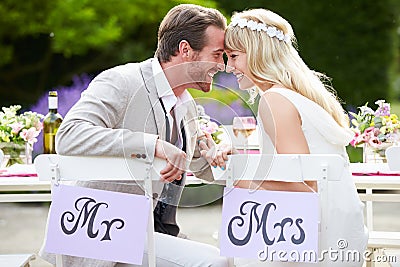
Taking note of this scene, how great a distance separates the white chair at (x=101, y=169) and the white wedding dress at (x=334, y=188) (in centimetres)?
30

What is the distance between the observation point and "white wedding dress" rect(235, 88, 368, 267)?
2182 mm

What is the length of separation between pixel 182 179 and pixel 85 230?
0.96 feet

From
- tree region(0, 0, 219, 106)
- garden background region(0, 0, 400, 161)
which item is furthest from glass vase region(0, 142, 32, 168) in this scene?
tree region(0, 0, 219, 106)

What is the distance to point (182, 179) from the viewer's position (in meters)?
2.22

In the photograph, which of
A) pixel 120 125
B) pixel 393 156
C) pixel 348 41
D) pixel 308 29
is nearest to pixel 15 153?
pixel 120 125

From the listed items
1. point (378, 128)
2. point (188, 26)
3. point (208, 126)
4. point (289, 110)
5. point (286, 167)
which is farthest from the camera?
point (378, 128)

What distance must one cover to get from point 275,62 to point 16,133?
3.56 ft

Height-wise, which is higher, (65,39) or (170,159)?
(65,39)

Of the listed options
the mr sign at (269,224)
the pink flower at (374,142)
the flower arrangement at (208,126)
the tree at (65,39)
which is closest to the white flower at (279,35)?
the flower arrangement at (208,126)

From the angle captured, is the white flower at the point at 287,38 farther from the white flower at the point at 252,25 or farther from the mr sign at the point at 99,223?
the mr sign at the point at 99,223

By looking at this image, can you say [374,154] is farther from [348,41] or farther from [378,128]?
[348,41]

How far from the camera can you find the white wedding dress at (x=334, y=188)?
2182 millimetres

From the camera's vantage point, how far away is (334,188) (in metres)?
2.21

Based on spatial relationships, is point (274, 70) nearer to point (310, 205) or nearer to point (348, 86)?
point (310, 205)
